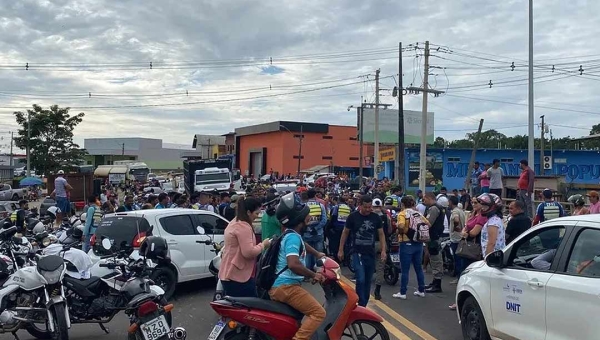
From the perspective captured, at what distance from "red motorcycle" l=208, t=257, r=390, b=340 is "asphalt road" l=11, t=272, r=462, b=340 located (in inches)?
77.6

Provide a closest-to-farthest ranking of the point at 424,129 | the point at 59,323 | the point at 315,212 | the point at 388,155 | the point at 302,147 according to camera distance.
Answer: the point at 59,323 → the point at 315,212 → the point at 424,129 → the point at 388,155 → the point at 302,147

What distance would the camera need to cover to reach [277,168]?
75250 mm

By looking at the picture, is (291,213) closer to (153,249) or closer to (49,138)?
(153,249)

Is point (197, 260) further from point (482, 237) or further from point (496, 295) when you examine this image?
point (496, 295)

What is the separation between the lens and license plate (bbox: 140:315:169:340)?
19.8 feet

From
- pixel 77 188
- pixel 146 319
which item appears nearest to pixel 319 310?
pixel 146 319

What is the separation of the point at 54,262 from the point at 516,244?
17.0 feet

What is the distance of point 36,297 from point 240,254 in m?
2.60

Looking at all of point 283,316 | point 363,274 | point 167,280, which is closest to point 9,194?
point 167,280

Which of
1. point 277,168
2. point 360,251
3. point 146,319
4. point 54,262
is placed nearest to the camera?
point 146,319

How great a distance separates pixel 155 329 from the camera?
6.09 metres

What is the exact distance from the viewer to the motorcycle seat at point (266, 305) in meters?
5.37

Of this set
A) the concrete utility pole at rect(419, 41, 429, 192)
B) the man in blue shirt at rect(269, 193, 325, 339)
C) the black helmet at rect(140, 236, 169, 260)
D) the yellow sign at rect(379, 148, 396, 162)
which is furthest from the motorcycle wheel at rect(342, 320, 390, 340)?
the yellow sign at rect(379, 148, 396, 162)

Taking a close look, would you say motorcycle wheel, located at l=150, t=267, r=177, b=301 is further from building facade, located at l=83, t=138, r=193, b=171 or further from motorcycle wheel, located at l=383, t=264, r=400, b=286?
building facade, located at l=83, t=138, r=193, b=171
